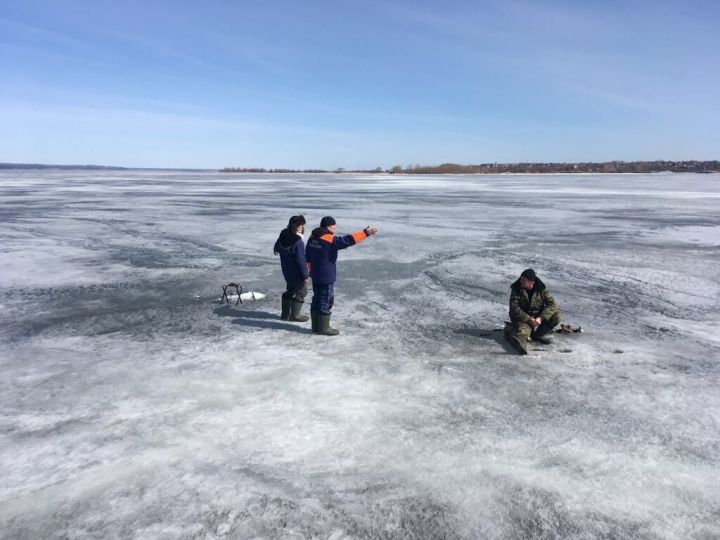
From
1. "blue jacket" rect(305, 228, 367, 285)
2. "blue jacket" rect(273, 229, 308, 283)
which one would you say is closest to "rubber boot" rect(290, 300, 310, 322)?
"blue jacket" rect(273, 229, 308, 283)

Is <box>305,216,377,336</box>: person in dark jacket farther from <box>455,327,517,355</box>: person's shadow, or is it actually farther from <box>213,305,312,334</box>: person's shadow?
<box>455,327,517,355</box>: person's shadow

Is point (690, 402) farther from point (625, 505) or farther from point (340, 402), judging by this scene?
point (340, 402)

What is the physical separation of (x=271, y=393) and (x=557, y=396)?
2349mm

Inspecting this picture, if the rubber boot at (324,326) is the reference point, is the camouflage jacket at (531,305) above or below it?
above

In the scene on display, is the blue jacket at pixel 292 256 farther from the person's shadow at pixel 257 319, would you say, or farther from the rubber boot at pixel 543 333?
the rubber boot at pixel 543 333

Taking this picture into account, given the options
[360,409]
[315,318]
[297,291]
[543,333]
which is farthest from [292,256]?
[543,333]

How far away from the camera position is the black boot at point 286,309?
6.22m

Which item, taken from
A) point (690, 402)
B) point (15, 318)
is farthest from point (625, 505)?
point (15, 318)

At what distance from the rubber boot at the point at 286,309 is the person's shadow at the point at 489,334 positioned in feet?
6.62

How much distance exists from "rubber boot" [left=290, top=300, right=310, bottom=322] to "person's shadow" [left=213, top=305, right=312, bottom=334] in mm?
87

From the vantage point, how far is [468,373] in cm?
467

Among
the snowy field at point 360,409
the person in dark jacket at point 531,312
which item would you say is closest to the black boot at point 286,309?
the snowy field at point 360,409

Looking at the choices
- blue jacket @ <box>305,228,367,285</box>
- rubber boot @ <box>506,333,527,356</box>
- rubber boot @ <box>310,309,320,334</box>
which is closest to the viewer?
rubber boot @ <box>506,333,527,356</box>

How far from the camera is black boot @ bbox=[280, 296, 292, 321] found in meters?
6.22
